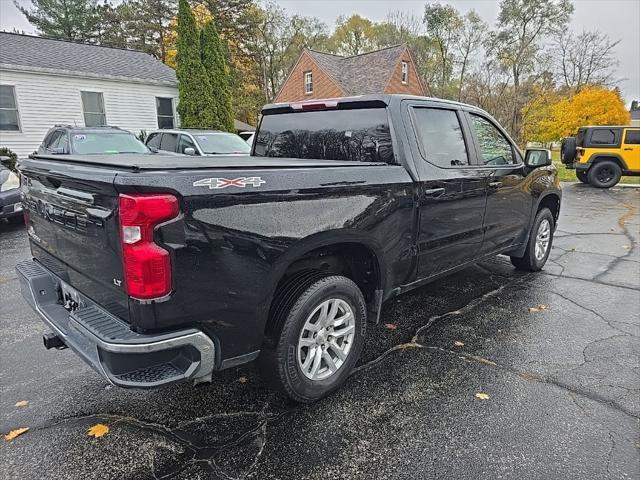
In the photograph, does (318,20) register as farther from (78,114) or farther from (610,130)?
(610,130)

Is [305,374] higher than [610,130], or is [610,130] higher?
[610,130]

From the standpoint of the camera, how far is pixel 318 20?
41.8 meters

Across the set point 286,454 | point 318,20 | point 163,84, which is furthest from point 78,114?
point 318,20

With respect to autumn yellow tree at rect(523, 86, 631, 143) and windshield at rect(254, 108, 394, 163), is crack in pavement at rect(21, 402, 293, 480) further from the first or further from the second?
autumn yellow tree at rect(523, 86, 631, 143)

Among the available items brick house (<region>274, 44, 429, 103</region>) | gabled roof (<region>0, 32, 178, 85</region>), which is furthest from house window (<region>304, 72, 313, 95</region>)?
gabled roof (<region>0, 32, 178, 85</region>)

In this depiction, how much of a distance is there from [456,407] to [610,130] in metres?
15.5

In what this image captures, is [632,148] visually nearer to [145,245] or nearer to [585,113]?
[585,113]

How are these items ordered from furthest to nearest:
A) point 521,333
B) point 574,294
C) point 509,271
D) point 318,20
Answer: point 318,20 → point 509,271 → point 574,294 → point 521,333

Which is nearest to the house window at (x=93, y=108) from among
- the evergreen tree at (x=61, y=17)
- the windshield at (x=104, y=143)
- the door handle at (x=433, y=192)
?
the windshield at (x=104, y=143)

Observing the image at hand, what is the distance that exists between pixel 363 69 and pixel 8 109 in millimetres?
21348

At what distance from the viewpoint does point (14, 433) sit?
255 cm

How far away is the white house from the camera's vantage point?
15977 millimetres

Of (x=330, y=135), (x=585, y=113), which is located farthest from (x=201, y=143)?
(x=585, y=113)

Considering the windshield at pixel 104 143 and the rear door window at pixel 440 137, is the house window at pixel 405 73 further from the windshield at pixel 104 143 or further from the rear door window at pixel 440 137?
the rear door window at pixel 440 137
